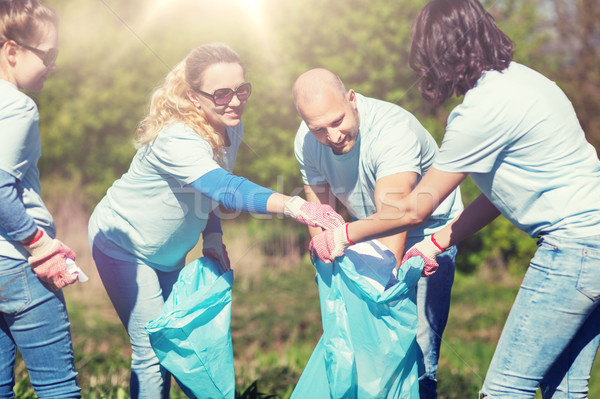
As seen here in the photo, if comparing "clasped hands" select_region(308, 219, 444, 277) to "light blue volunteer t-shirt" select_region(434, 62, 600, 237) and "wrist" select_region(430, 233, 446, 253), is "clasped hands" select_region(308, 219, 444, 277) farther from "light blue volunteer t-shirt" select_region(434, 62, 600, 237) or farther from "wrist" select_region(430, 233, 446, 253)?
"light blue volunteer t-shirt" select_region(434, 62, 600, 237)

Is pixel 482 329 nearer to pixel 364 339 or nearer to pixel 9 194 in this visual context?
pixel 364 339

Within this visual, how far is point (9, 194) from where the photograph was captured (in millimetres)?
2121

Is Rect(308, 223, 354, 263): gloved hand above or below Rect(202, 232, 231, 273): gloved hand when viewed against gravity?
above

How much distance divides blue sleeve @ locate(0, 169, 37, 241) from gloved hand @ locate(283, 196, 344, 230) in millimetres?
944

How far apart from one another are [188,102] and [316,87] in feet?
1.84

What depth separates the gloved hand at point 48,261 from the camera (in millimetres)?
2207

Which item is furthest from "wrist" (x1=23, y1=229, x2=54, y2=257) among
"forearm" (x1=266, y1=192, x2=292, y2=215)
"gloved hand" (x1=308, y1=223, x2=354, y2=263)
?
"gloved hand" (x1=308, y1=223, x2=354, y2=263)

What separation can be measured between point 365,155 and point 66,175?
6.85 meters

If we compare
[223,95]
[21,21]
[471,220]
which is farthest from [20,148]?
[471,220]

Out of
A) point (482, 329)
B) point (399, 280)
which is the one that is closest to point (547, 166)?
point (399, 280)

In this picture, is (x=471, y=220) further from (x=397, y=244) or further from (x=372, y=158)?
(x=372, y=158)

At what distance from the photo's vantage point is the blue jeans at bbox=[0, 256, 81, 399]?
2199 millimetres

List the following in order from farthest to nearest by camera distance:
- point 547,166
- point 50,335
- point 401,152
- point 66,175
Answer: point 66,175, point 401,152, point 50,335, point 547,166

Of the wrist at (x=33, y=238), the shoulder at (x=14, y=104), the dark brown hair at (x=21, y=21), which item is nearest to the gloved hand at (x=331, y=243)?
the wrist at (x=33, y=238)
